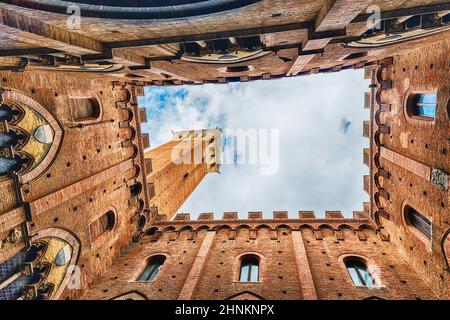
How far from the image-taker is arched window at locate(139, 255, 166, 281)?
11.5m

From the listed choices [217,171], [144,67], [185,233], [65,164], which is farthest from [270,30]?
[217,171]

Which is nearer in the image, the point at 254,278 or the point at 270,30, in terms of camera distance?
the point at 270,30

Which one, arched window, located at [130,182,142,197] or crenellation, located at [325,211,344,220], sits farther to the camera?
crenellation, located at [325,211,344,220]

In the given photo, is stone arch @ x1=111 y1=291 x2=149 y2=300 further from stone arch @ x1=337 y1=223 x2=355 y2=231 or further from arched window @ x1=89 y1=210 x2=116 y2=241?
stone arch @ x1=337 y1=223 x2=355 y2=231

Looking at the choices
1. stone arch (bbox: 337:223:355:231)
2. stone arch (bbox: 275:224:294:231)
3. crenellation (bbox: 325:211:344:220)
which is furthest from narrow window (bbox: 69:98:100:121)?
stone arch (bbox: 337:223:355:231)

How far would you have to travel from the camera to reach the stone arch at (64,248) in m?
8.72

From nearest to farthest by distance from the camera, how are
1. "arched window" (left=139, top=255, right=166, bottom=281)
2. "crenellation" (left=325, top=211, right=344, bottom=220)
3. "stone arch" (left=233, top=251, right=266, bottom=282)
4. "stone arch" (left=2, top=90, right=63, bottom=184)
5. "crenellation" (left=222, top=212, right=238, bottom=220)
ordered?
"stone arch" (left=2, top=90, right=63, bottom=184) → "stone arch" (left=233, top=251, right=266, bottom=282) → "arched window" (left=139, top=255, right=166, bottom=281) → "crenellation" (left=325, top=211, right=344, bottom=220) → "crenellation" (left=222, top=212, right=238, bottom=220)

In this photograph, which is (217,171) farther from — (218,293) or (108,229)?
(218,293)

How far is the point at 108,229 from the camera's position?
12.4 m

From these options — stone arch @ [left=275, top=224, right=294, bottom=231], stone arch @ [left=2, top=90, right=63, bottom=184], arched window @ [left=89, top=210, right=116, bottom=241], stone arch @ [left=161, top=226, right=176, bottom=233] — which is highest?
stone arch @ [left=2, top=90, right=63, bottom=184]

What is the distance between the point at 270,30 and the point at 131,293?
10216mm

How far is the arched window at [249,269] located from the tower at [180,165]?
7.21m

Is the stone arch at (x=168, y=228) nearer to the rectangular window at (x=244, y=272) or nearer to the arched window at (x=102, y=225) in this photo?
the arched window at (x=102, y=225)

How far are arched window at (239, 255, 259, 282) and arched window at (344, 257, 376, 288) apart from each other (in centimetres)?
366
